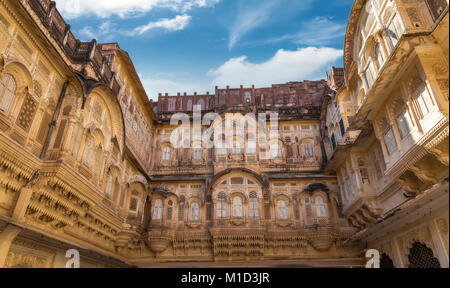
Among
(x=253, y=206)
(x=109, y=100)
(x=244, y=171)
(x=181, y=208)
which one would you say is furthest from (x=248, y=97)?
(x=109, y=100)

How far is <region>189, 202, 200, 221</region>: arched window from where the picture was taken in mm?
17922

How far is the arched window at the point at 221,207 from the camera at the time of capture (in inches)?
691

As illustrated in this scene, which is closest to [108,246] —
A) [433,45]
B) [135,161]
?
[135,161]

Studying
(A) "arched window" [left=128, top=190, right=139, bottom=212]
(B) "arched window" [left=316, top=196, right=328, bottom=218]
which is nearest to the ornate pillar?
(B) "arched window" [left=316, top=196, right=328, bottom=218]

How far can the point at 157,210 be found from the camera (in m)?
18.2

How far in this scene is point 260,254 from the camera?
16.4 m

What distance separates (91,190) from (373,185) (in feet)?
41.7

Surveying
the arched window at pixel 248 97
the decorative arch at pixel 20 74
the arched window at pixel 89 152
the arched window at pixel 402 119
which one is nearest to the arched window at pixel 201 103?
the arched window at pixel 248 97

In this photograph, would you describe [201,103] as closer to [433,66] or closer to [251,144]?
[251,144]

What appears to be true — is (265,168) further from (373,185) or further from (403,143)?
(403,143)

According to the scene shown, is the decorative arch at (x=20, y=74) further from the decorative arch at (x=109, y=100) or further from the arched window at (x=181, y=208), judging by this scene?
the arched window at (x=181, y=208)

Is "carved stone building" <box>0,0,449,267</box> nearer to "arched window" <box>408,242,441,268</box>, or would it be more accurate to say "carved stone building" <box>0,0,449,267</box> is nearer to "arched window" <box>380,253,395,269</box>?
"arched window" <box>408,242,441,268</box>

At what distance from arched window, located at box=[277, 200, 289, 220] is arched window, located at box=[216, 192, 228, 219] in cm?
340

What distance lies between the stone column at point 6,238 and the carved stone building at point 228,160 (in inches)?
1.2
